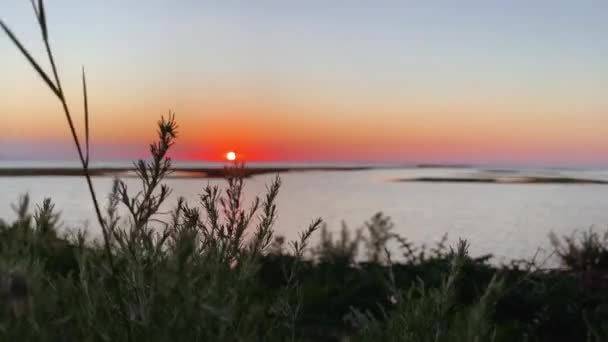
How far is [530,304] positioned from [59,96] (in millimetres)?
5103

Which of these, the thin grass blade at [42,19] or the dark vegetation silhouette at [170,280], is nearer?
the thin grass blade at [42,19]

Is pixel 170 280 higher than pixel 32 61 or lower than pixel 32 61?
lower

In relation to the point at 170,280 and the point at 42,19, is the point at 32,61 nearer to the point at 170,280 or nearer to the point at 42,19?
the point at 42,19

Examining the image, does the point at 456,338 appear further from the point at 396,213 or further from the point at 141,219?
the point at 396,213

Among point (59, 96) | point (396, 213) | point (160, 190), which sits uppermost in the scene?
point (59, 96)

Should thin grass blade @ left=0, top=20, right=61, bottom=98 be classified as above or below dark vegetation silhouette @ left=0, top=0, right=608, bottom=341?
above

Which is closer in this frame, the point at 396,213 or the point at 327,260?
the point at 327,260

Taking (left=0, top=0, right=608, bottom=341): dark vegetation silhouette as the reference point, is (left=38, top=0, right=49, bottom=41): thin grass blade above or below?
above

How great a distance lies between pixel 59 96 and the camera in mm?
1486

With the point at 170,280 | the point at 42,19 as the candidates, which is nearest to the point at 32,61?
the point at 42,19

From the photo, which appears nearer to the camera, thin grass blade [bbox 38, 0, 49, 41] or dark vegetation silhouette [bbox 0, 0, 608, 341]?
thin grass blade [bbox 38, 0, 49, 41]

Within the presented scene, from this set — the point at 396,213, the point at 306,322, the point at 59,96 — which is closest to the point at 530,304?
the point at 306,322

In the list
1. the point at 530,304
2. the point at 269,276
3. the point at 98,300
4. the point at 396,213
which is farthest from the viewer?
the point at 396,213

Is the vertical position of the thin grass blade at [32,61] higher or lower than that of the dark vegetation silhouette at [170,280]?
higher
